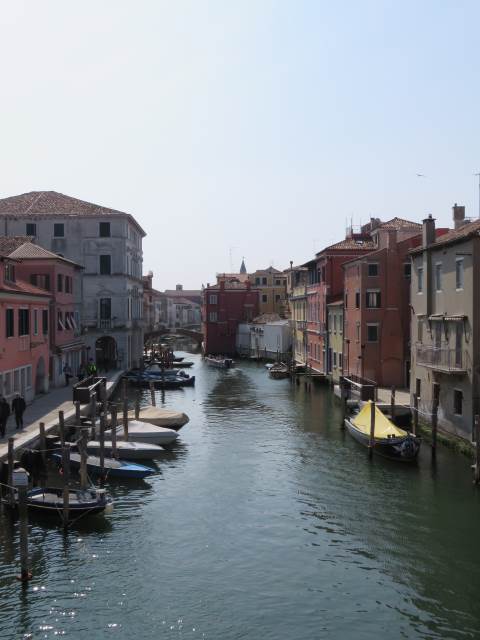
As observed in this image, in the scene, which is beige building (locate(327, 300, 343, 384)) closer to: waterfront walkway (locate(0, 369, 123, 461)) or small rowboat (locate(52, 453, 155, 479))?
waterfront walkway (locate(0, 369, 123, 461))

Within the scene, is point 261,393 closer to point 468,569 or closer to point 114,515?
point 114,515

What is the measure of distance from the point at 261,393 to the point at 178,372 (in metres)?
11.9

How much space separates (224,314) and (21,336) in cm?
5828

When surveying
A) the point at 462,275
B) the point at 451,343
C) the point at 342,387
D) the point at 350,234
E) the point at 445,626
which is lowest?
the point at 445,626

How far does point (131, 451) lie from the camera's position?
93.6 feet

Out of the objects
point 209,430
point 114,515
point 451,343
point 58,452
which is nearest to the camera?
point 114,515

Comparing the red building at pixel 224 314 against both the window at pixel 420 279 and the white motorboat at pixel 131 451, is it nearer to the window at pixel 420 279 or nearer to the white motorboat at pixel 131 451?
the window at pixel 420 279

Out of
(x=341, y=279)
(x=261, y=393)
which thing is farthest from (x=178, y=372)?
(x=341, y=279)

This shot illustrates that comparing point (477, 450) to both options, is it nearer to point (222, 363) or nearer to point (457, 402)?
point (457, 402)

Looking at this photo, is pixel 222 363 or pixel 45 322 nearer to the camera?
pixel 45 322

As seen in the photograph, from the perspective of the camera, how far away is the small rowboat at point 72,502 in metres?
20.4

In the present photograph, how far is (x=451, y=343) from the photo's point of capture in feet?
95.2

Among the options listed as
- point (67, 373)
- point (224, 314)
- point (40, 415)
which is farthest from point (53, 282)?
point (224, 314)

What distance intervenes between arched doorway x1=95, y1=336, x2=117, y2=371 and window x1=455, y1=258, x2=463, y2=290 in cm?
3807
